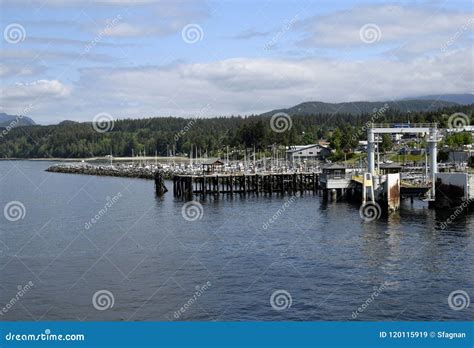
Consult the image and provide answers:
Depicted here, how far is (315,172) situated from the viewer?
7056 cm

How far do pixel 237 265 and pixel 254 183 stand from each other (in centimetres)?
4175

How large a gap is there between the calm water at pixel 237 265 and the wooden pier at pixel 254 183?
1863 cm

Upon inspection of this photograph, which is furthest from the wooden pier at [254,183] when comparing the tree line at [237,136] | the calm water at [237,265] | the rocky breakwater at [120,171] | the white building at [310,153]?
the white building at [310,153]

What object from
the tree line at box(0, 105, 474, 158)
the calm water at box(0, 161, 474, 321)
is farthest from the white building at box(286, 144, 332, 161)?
the calm water at box(0, 161, 474, 321)

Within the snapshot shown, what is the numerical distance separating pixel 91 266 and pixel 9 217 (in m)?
22.1

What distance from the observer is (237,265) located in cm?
2750

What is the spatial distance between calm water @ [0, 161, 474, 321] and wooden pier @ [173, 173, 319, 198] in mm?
18627

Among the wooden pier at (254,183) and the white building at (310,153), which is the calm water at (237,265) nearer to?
the wooden pier at (254,183)

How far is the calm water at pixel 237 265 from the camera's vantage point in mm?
21234

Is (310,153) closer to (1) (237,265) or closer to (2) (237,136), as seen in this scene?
(2) (237,136)

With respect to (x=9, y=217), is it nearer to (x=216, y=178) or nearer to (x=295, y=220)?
(x=295, y=220)

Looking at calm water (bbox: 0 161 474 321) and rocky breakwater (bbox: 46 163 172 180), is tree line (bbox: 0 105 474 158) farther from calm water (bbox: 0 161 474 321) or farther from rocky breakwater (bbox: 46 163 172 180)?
calm water (bbox: 0 161 474 321)

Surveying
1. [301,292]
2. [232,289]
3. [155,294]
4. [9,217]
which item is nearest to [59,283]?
[155,294]

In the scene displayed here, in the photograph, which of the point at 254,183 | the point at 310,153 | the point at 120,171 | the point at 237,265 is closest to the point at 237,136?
the point at 310,153
